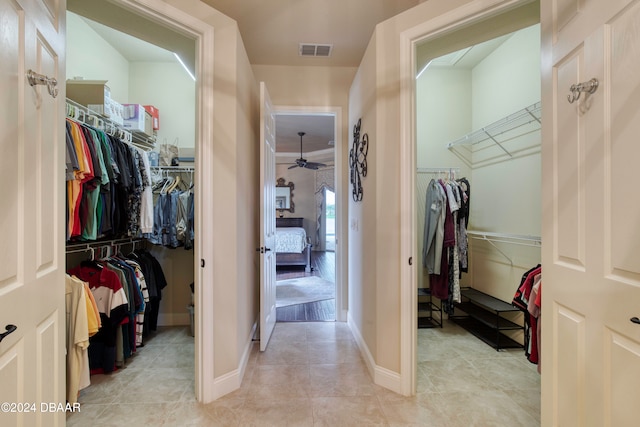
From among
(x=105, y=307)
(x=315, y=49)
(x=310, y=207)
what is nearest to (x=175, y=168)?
(x=105, y=307)

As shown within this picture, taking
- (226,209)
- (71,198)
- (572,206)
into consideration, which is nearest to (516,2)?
(572,206)

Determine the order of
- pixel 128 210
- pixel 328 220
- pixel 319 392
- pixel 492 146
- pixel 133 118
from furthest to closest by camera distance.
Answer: pixel 328 220, pixel 492 146, pixel 133 118, pixel 128 210, pixel 319 392

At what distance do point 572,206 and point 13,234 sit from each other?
210 centimetres

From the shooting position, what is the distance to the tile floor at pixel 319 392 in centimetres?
168

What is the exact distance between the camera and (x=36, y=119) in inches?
39.9

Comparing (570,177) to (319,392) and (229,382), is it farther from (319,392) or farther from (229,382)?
(229,382)

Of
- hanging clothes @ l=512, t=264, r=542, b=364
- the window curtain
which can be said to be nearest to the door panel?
hanging clothes @ l=512, t=264, r=542, b=364

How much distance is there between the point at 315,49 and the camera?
2801 mm

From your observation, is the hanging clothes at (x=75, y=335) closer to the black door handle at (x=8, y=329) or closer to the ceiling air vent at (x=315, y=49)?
the black door handle at (x=8, y=329)

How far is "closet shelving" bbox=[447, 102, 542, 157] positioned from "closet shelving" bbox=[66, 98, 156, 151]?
138 inches

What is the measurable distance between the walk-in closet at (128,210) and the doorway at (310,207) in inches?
49.4

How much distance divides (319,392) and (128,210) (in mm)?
2124

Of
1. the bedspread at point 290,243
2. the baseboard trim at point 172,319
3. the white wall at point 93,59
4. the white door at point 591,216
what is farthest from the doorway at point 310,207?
the white door at point 591,216

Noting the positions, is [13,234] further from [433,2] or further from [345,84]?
[345,84]
